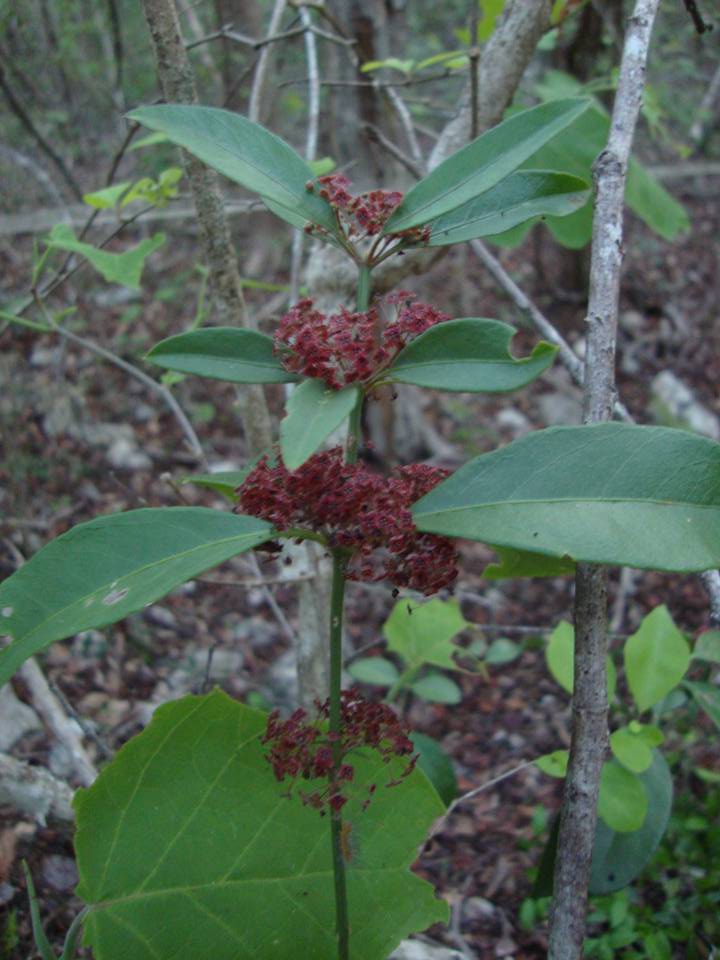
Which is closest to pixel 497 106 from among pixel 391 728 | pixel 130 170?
pixel 391 728

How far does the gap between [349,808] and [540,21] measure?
1.25 m

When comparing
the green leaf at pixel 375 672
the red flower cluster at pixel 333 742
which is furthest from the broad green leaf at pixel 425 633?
the red flower cluster at pixel 333 742

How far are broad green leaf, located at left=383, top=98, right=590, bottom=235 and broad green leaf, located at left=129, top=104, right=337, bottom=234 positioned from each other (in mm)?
76

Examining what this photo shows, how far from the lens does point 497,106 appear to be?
1.52 metres

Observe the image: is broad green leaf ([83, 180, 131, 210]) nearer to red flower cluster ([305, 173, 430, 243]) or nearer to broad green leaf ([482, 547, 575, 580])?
red flower cluster ([305, 173, 430, 243])

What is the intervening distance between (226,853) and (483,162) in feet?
2.41

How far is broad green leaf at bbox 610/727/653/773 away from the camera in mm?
1192

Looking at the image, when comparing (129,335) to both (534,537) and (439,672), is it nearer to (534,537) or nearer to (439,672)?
(439,672)

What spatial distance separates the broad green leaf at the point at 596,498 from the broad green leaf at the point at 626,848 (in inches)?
28.1

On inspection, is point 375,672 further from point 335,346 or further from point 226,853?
point 335,346

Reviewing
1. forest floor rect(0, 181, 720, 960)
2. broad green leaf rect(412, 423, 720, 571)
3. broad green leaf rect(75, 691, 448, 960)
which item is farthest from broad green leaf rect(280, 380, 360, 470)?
forest floor rect(0, 181, 720, 960)

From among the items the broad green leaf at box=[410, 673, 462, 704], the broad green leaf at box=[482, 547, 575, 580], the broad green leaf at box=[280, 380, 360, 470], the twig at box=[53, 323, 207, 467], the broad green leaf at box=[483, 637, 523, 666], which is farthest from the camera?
the broad green leaf at box=[483, 637, 523, 666]

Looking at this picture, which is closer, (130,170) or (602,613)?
(602,613)

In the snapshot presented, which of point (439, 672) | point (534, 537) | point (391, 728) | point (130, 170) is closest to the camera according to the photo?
point (534, 537)
